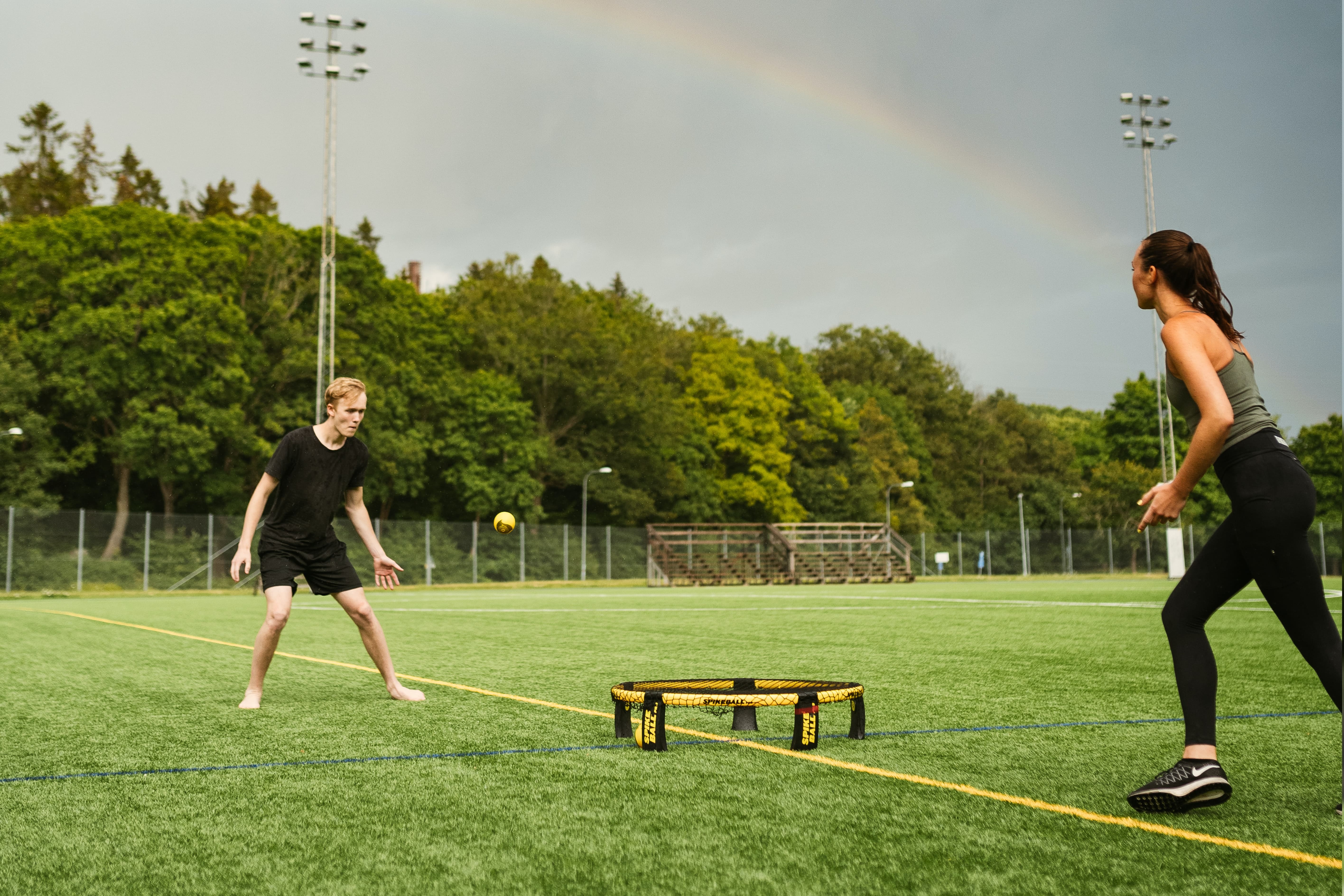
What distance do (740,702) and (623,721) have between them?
0.81 meters

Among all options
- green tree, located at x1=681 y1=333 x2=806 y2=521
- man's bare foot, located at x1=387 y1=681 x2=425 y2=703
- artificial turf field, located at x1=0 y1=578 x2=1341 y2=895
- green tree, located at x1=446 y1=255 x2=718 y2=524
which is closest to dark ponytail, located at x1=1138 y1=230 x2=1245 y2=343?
artificial turf field, located at x1=0 y1=578 x2=1341 y2=895

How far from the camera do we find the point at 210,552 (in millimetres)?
37562

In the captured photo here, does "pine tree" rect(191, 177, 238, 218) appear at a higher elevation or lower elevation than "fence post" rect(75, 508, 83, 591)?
higher

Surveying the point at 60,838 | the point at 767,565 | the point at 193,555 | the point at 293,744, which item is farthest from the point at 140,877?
the point at 767,565

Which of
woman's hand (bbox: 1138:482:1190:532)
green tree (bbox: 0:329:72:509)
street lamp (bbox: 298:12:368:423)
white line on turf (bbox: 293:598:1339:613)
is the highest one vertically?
street lamp (bbox: 298:12:368:423)

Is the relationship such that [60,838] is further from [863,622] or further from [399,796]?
[863,622]

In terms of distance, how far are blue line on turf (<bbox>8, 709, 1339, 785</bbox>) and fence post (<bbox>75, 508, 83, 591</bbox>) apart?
3361 cm

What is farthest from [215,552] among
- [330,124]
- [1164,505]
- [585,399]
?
[1164,505]

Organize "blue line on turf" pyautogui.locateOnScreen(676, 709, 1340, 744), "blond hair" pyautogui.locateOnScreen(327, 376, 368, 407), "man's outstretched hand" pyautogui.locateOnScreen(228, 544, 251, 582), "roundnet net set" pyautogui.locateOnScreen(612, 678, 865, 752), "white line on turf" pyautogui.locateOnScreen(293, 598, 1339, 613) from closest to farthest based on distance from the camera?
1. "roundnet net set" pyautogui.locateOnScreen(612, 678, 865, 752)
2. "blue line on turf" pyautogui.locateOnScreen(676, 709, 1340, 744)
3. "man's outstretched hand" pyautogui.locateOnScreen(228, 544, 251, 582)
4. "blond hair" pyautogui.locateOnScreen(327, 376, 368, 407)
5. "white line on turf" pyautogui.locateOnScreen(293, 598, 1339, 613)

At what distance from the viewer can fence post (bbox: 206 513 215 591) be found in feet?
122

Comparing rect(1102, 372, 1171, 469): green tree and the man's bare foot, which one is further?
rect(1102, 372, 1171, 469): green tree

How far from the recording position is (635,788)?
439cm

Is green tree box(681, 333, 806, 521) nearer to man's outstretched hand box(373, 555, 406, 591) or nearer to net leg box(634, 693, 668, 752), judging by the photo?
man's outstretched hand box(373, 555, 406, 591)

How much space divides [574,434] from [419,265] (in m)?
24.9
